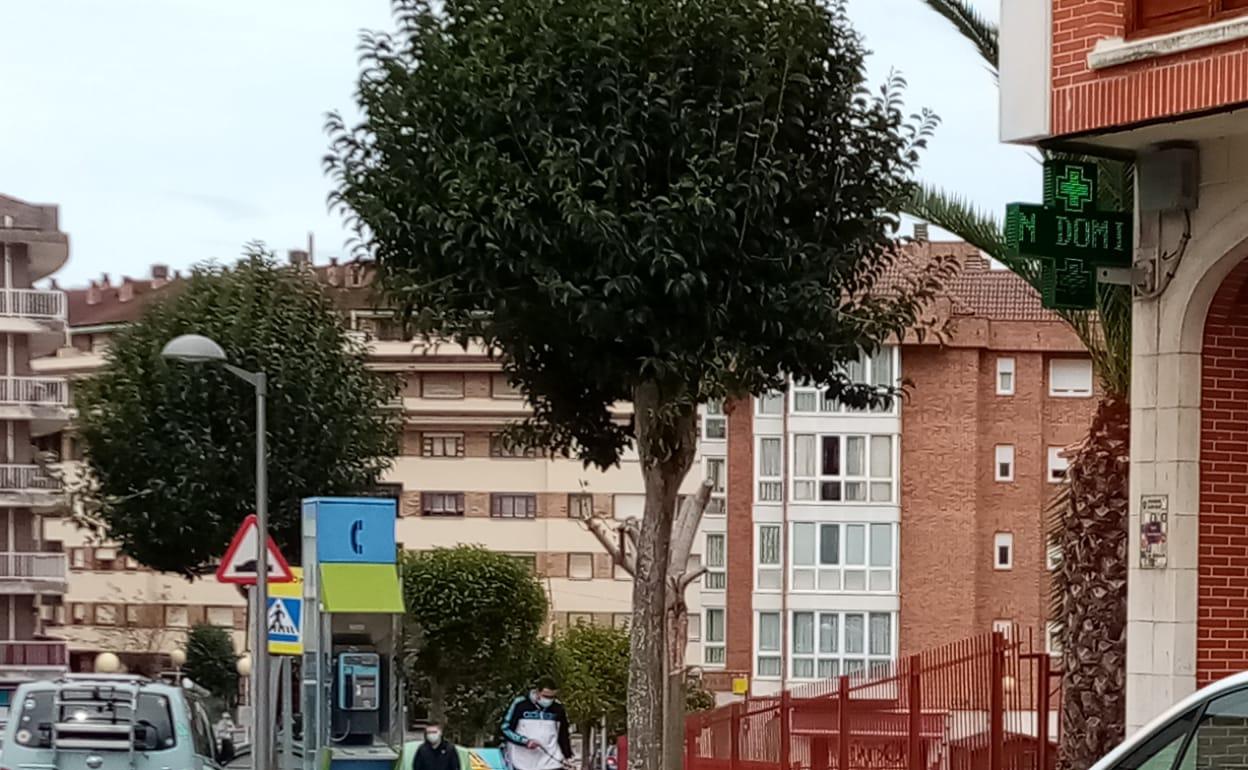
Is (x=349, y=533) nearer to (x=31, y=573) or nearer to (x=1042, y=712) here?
(x=1042, y=712)

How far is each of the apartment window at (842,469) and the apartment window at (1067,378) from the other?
5.34 metres

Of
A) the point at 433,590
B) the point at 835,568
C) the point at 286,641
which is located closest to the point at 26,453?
the point at 433,590

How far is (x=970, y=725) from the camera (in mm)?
17328

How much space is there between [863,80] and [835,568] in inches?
2063

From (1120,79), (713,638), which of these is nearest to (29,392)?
(713,638)

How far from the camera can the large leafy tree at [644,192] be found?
17.0 meters

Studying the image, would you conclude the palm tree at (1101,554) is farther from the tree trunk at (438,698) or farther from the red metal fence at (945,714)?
the tree trunk at (438,698)

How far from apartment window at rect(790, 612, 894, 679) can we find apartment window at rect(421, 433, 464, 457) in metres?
17.6

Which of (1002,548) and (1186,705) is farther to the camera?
(1002,548)

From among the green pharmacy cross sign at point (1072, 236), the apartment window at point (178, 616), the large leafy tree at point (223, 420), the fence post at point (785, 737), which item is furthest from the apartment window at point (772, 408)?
the green pharmacy cross sign at point (1072, 236)

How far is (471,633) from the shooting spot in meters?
61.7

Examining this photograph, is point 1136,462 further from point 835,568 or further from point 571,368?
point 835,568

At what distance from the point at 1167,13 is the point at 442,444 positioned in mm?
70247

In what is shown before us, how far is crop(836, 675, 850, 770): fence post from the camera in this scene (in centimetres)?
1784
